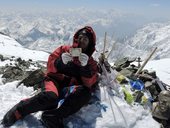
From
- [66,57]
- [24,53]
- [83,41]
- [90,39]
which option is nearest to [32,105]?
[66,57]

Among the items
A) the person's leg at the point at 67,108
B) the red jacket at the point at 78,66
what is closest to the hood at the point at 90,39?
the red jacket at the point at 78,66

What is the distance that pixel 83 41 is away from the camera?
7824 millimetres

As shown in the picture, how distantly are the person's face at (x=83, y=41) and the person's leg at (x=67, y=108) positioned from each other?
46.0 inches

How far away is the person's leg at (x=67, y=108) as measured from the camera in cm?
663

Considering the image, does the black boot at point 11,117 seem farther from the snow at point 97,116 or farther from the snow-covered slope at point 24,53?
the snow-covered slope at point 24,53

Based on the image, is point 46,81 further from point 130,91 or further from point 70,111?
point 130,91

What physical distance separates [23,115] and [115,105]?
2499mm

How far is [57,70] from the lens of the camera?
7805mm

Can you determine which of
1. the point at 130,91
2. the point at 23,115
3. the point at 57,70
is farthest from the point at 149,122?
the point at 23,115

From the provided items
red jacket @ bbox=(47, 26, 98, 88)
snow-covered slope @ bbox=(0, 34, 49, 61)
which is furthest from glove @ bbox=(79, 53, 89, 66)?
snow-covered slope @ bbox=(0, 34, 49, 61)

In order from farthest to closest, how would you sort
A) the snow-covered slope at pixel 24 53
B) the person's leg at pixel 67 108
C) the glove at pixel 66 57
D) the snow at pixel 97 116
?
the snow-covered slope at pixel 24 53 → the glove at pixel 66 57 → the snow at pixel 97 116 → the person's leg at pixel 67 108

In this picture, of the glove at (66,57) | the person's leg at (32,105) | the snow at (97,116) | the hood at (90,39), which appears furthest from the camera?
the hood at (90,39)

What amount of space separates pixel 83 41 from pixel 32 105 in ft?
7.04

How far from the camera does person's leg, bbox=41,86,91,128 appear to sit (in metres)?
6.63
